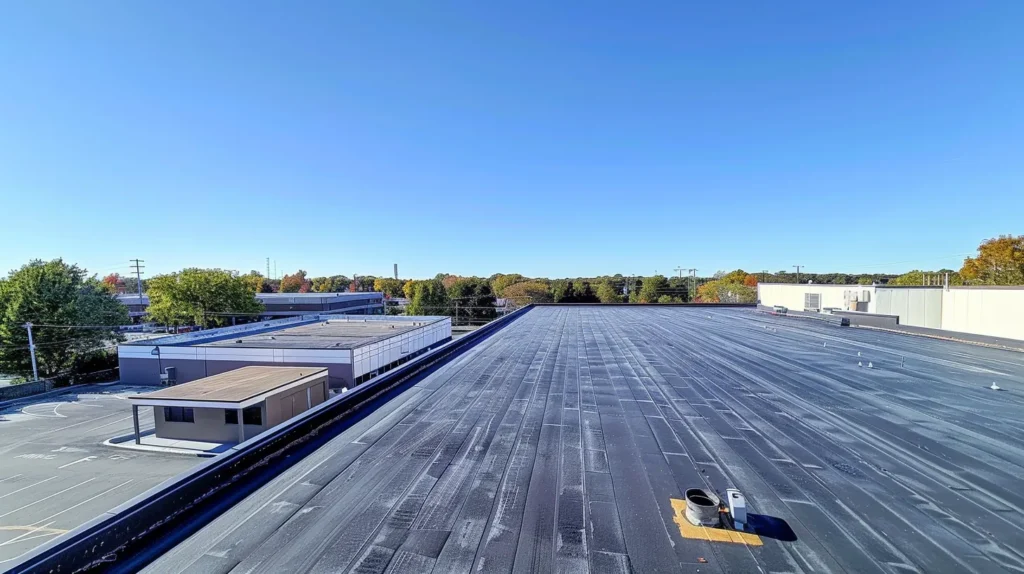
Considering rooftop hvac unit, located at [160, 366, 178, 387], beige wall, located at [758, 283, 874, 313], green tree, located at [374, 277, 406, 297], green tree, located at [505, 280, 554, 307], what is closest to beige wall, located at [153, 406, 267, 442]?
rooftop hvac unit, located at [160, 366, 178, 387]

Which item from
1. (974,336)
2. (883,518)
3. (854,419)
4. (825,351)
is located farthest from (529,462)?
(974,336)

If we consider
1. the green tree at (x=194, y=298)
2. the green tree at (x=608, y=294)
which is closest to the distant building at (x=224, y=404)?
the green tree at (x=194, y=298)

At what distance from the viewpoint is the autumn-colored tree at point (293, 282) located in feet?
228

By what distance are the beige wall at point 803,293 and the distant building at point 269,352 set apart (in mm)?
16468

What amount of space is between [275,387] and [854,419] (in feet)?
40.9

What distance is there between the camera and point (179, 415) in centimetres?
1101

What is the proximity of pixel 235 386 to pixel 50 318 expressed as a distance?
17036 millimetres

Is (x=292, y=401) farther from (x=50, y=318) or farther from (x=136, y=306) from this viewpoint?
(x=136, y=306)

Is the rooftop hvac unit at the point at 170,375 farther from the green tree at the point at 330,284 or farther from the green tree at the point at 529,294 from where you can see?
the green tree at the point at 330,284

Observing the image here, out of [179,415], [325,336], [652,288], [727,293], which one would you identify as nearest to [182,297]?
[325,336]

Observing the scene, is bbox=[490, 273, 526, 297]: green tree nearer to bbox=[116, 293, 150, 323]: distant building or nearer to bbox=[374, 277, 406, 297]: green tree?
bbox=[374, 277, 406, 297]: green tree

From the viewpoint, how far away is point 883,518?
1.77 meters

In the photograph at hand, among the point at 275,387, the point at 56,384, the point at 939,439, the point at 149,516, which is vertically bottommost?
the point at 56,384

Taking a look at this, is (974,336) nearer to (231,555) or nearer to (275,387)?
(231,555)
